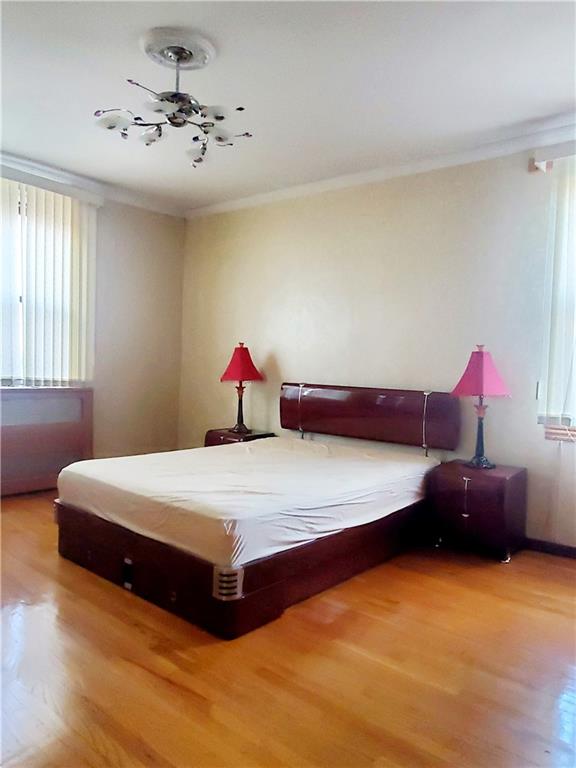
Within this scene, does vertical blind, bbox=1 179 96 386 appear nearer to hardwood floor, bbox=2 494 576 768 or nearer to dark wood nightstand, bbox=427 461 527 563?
hardwood floor, bbox=2 494 576 768

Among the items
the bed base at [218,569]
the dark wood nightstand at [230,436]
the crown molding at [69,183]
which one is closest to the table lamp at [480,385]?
the bed base at [218,569]

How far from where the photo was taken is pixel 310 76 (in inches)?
110

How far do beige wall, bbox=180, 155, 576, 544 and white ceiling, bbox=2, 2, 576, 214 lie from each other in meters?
0.37

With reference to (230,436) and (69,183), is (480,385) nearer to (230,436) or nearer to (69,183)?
(230,436)

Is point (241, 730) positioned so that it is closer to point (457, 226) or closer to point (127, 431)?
point (457, 226)

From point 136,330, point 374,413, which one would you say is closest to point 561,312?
point 374,413

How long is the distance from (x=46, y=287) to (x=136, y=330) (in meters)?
0.96

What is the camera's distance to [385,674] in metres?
2.04

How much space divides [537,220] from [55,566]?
346 cm

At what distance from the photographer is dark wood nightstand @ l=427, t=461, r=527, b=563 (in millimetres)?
3174

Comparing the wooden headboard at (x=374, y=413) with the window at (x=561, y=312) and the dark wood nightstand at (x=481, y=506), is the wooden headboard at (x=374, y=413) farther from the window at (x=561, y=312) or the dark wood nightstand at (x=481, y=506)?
the window at (x=561, y=312)

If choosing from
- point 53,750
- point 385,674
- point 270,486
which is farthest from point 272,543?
point 53,750

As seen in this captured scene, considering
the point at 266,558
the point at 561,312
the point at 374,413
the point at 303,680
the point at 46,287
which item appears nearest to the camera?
the point at 303,680

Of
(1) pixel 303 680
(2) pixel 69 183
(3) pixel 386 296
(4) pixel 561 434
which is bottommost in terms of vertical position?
(1) pixel 303 680
